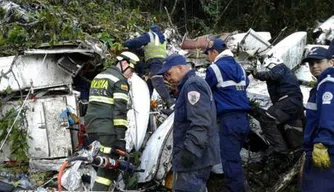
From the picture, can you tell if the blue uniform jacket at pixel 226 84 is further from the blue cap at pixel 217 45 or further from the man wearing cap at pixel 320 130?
the man wearing cap at pixel 320 130

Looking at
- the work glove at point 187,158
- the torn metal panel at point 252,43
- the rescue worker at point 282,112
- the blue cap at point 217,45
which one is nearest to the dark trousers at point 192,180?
the work glove at point 187,158

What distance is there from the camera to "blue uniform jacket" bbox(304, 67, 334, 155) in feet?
12.9

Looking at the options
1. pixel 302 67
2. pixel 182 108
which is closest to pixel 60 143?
pixel 182 108

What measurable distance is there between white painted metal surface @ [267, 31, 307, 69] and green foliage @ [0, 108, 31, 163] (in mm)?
3526

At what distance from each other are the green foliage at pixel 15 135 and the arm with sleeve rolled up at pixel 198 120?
2.39 meters

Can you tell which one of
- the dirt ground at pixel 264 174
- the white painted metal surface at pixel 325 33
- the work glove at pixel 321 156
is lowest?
the dirt ground at pixel 264 174

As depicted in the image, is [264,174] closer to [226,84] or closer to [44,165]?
[226,84]

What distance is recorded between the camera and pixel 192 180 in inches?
157

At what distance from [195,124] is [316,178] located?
1243 mm

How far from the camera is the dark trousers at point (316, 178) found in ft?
13.4

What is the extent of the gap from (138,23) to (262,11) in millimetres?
3410

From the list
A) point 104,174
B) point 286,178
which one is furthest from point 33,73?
point 286,178

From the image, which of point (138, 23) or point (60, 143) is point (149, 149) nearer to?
point (60, 143)

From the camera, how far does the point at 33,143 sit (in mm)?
5547
